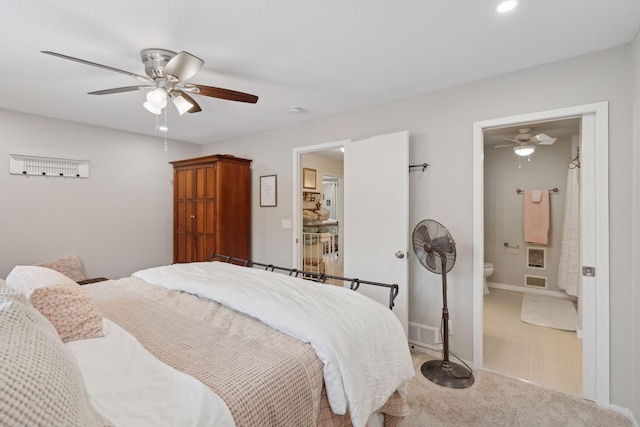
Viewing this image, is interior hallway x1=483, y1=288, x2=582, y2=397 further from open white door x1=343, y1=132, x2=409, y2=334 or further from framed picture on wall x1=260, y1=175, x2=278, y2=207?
framed picture on wall x1=260, y1=175, x2=278, y2=207

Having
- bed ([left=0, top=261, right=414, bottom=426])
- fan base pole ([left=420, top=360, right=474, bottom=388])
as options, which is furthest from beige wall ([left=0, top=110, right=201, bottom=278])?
fan base pole ([left=420, top=360, right=474, bottom=388])

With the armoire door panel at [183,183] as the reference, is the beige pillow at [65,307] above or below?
below

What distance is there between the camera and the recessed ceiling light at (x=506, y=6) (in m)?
1.54

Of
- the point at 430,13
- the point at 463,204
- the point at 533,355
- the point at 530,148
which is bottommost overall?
the point at 533,355

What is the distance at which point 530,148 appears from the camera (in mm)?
3914

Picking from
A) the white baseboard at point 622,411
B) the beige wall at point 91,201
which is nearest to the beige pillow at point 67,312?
the beige wall at point 91,201

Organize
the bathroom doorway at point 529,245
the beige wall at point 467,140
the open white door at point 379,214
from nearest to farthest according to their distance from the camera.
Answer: the beige wall at point 467,140 → the open white door at point 379,214 → the bathroom doorway at point 529,245

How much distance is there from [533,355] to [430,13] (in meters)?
2.91

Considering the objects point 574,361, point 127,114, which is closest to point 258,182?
point 127,114

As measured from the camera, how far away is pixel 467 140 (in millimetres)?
2508

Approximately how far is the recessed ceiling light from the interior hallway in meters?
2.56

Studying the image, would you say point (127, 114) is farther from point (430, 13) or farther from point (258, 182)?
point (430, 13)

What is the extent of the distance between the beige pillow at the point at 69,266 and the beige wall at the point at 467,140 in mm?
3039

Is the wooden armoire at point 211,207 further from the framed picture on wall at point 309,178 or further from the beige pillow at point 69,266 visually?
the framed picture on wall at point 309,178
